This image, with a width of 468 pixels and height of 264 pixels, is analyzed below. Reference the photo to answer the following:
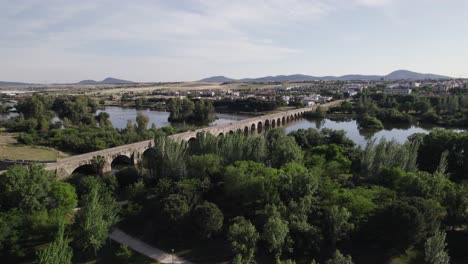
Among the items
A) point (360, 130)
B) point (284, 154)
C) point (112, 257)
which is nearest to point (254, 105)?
point (360, 130)

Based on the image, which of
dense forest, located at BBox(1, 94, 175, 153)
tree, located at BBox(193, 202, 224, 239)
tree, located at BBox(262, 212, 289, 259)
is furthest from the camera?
dense forest, located at BBox(1, 94, 175, 153)

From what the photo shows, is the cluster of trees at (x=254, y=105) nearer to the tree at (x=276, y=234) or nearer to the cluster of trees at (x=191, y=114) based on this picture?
the cluster of trees at (x=191, y=114)

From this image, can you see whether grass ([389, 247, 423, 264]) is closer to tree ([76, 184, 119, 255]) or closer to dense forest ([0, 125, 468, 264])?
dense forest ([0, 125, 468, 264])

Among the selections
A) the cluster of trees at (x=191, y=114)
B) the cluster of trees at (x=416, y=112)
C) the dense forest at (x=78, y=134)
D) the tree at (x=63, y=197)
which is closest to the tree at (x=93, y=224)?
the tree at (x=63, y=197)

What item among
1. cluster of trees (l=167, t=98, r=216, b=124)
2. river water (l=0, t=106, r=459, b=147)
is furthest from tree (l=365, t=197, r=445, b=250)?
cluster of trees (l=167, t=98, r=216, b=124)

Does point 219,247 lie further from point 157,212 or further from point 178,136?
point 178,136

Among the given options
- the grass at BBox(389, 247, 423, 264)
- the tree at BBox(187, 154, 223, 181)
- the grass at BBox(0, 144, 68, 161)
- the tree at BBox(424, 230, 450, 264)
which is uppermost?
the tree at BBox(187, 154, 223, 181)

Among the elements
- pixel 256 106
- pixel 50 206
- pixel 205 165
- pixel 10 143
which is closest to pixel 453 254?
pixel 205 165
